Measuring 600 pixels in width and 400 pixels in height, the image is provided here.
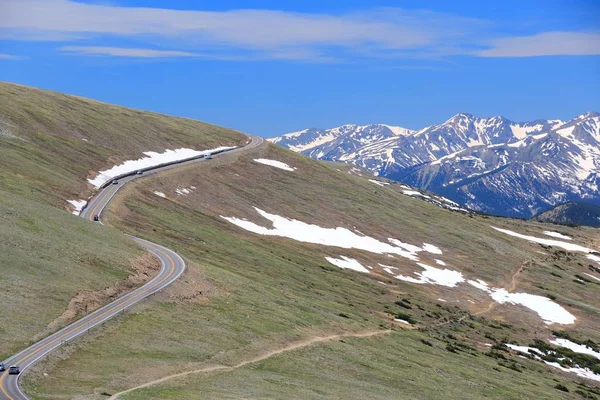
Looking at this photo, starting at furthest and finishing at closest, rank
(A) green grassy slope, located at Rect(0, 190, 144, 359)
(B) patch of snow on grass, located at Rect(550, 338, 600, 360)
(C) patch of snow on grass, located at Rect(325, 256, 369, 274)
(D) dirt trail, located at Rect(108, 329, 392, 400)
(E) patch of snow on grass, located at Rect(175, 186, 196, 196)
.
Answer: (E) patch of snow on grass, located at Rect(175, 186, 196, 196)
(C) patch of snow on grass, located at Rect(325, 256, 369, 274)
(B) patch of snow on grass, located at Rect(550, 338, 600, 360)
(A) green grassy slope, located at Rect(0, 190, 144, 359)
(D) dirt trail, located at Rect(108, 329, 392, 400)

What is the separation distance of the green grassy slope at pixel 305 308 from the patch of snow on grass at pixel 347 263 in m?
2.12

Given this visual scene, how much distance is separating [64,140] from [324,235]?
165 ft

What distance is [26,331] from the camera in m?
54.8

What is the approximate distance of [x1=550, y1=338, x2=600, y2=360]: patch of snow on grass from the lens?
104812mm

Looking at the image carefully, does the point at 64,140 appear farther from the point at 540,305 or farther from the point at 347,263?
the point at 540,305

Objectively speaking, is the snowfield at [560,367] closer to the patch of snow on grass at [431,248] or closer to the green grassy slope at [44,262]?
the green grassy slope at [44,262]

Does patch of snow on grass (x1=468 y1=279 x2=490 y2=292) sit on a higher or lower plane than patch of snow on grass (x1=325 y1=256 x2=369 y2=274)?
lower

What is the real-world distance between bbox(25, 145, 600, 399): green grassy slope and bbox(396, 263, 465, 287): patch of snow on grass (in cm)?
285

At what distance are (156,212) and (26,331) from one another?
61180 mm

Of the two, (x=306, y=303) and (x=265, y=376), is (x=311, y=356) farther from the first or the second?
(x=306, y=303)

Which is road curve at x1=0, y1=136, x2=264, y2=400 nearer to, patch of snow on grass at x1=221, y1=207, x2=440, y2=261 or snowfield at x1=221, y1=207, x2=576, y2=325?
patch of snow on grass at x1=221, y1=207, x2=440, y2=261

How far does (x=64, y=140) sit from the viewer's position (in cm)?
14525

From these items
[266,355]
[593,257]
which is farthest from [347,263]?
[593,257]


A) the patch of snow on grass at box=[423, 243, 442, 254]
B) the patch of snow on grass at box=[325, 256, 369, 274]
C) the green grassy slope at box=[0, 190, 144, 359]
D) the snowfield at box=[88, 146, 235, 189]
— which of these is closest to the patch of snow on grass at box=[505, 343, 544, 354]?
the patch of snow on grass at box=[325, 256, 369, 274]
